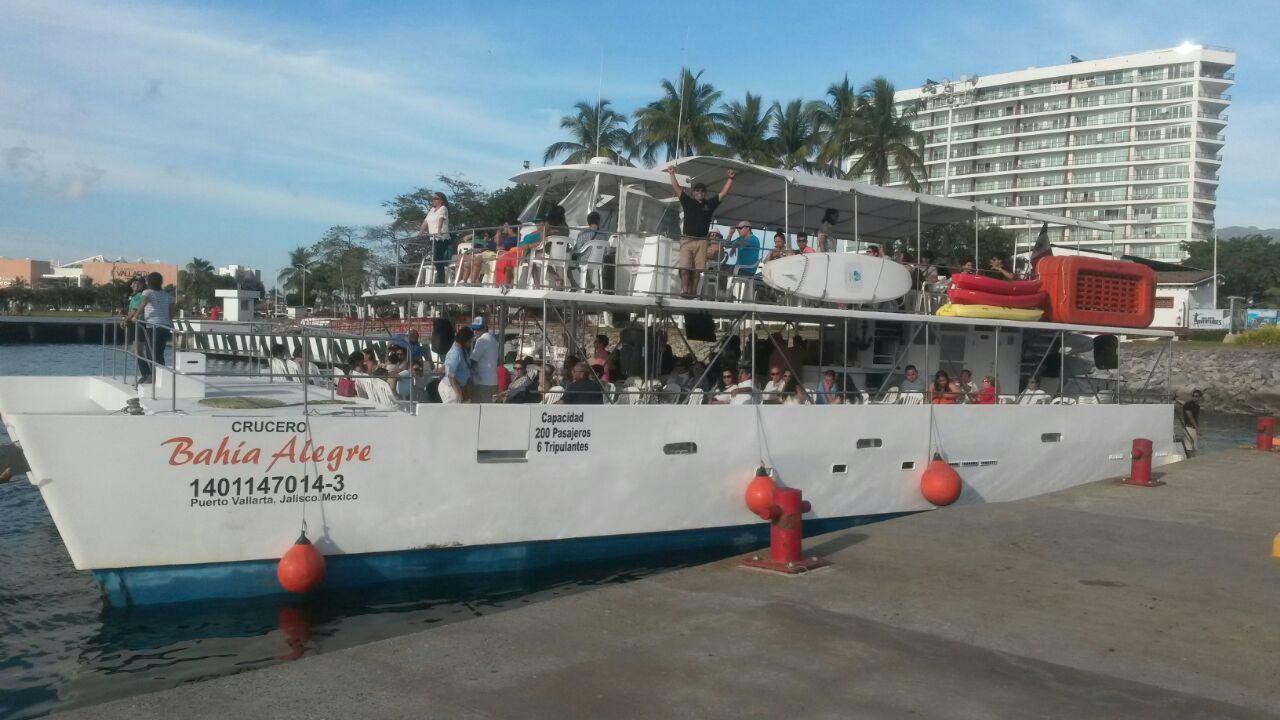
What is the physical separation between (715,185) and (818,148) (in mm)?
38435

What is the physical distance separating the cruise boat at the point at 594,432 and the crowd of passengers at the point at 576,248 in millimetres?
103

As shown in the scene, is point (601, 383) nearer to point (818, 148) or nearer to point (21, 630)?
point (21, 630)

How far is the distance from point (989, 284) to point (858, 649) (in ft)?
25.9

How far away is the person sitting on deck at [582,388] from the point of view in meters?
10.5

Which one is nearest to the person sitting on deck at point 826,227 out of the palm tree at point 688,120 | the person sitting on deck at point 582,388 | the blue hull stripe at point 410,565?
the blue hull stripe at point 410,565

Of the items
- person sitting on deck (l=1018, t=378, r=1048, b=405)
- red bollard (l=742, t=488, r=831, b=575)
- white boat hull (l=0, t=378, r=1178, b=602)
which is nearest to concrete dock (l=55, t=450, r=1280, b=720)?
red bollard (l=742, t=488, r=831, b=575)

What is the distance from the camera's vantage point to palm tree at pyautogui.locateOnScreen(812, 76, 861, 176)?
152 ft

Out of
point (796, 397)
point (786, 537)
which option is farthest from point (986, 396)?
point (786, 537)

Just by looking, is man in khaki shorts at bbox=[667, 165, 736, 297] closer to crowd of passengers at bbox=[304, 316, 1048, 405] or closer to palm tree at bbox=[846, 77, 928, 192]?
crowd of passengers at bbox=[304, 316, 1048, 405]

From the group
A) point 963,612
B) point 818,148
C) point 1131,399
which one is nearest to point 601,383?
point 963,612

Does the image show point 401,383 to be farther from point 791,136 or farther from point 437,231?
point 791,136

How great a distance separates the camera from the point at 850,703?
583 centimetres

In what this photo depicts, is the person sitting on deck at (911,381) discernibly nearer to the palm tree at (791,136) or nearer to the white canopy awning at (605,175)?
the white canopy awning at (605,175)

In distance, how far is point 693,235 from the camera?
11.3 metres
